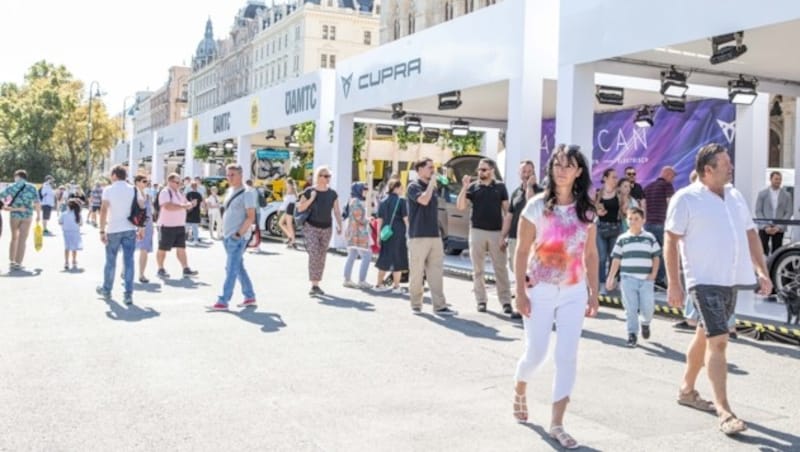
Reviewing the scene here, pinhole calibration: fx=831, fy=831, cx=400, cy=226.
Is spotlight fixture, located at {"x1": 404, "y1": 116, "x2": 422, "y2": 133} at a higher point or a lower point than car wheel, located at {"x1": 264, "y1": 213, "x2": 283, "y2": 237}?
higher

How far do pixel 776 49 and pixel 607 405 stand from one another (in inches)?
301

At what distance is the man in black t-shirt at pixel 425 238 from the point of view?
1012cm

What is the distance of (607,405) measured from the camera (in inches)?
229

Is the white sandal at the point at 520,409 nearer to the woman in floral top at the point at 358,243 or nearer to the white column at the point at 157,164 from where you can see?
the woman in floral top at the point at 358,243

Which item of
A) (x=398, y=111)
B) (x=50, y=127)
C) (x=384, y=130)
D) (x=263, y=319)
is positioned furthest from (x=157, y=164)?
(x=50, y=127)

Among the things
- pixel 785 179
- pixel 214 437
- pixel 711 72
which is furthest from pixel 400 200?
pixel 785 179

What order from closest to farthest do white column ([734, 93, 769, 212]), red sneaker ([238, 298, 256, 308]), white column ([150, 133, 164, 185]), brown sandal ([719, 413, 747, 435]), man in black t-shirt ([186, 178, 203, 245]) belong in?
brown sandal ([719, 413, 747, 435])
red sneaker ([238, 298, 256, 308])
white column ([734, 93, 769, 212])
man in black t-shirt ([186, 178, 203, 245])
white column ([150, 133, 164, 185])

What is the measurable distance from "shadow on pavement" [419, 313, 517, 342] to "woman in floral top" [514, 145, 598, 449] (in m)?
3.45

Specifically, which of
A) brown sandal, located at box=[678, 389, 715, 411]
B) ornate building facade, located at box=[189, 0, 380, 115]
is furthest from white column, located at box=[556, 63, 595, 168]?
ornate building facade, located at box=[189, 0, 380, 115]

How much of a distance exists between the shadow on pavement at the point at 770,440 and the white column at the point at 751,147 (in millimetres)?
10008

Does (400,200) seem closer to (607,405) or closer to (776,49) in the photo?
(776,49)

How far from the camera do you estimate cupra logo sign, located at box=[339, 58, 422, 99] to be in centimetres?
1605

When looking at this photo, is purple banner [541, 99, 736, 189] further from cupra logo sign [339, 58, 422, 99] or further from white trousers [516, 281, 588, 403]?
white trousers [516, 281, 588, 403]

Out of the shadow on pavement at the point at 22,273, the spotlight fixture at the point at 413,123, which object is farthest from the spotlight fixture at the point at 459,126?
the shadow on pavement at the point at 22,273
